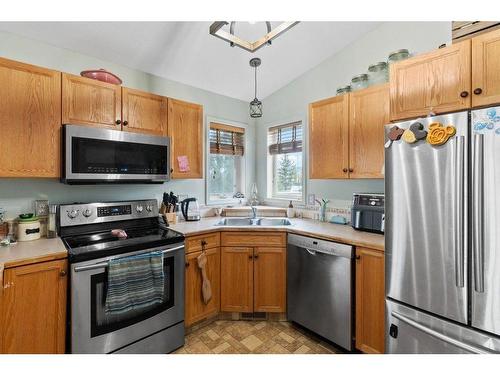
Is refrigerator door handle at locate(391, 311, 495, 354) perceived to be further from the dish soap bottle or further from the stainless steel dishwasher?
the dish soap bottle

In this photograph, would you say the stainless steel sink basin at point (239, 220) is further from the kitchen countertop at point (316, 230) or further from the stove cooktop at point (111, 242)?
the stove cooktop at point (111, 242)

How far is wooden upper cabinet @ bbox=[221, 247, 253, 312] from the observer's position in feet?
7.48

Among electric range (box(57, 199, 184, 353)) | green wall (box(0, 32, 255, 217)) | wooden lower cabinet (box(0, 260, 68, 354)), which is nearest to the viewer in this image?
wooden lower cabinet (box(0, 260, 68, 354))

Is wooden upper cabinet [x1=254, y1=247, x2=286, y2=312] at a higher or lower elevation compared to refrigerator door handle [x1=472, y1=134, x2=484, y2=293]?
lower

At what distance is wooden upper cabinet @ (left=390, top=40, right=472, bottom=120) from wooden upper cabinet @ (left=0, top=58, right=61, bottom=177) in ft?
7.74

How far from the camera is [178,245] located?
1923mm

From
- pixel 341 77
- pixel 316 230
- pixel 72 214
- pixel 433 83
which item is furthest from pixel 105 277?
pixel 341 77

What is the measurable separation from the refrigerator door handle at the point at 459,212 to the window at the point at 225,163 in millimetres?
2377

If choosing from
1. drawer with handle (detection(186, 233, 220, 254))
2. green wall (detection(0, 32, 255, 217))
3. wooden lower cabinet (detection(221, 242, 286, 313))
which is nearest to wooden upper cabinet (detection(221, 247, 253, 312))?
wooden lower cabinet (detection(221, 242, 286, 313))

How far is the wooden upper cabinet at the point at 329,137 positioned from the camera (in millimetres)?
2174

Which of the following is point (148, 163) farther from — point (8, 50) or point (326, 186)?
point (326, 186)

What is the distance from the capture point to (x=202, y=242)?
2.17 meters

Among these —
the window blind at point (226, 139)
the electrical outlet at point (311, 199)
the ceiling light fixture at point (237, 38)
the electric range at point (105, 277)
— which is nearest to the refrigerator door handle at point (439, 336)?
the electrical outlet at point (311, 199)
